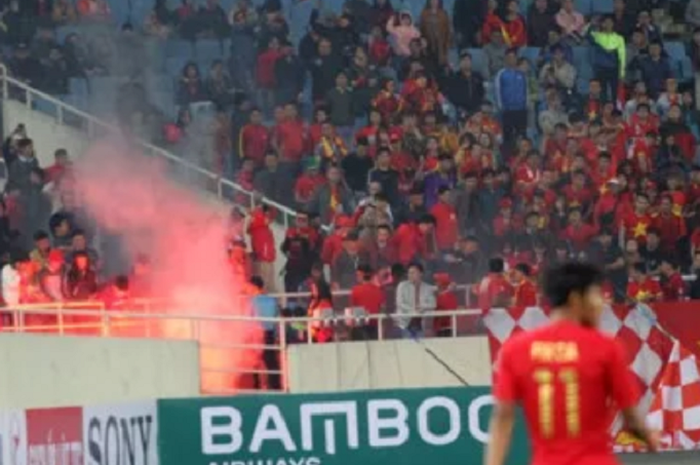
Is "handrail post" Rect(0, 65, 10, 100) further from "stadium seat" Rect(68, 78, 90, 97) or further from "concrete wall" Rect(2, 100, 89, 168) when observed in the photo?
"stadium seat" Rect(68, 78, 90, 97)

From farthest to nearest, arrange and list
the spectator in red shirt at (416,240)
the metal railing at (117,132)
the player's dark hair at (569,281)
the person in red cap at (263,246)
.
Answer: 1. the metal railing at (117,132)
2. the person in red cap at (263,246)
3. the spectator in red shirt at (416,240)
4. the player's dark hair at (569,281)

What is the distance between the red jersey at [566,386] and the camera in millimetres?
10031

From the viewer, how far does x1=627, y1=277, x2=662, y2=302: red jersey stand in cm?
2422

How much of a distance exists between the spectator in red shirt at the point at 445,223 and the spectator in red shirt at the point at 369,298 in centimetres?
150

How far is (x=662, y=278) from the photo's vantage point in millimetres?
24766

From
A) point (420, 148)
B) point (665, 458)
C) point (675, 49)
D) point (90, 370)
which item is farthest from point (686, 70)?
point (90, 370)

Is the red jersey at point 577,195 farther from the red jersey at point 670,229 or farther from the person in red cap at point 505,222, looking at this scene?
the red jersey at point 670,229

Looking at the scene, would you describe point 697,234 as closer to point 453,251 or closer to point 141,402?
point 453,251

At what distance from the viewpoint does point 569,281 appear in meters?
9.96

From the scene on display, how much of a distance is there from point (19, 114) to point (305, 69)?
3245 millimetres

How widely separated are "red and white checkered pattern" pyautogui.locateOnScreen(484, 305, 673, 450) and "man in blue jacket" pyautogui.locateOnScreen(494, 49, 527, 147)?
5.62 meters

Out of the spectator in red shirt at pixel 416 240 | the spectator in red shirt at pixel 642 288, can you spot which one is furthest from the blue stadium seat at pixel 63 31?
the spectator in red shirt at pixel 642 288

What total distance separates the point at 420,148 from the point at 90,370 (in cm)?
575

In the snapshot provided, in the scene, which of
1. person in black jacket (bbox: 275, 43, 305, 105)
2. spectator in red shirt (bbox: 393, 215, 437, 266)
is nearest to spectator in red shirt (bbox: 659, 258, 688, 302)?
spectator in red shirt (bbox: 393, 215, 437, 266)
